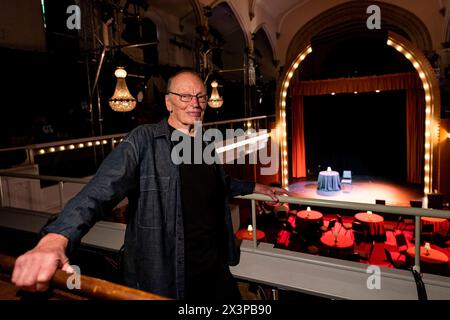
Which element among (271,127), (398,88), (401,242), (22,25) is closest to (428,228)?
(401,242)

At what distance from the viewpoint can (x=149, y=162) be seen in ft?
5.51

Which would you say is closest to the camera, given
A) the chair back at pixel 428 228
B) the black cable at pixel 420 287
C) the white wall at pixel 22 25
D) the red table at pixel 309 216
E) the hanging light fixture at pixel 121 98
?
the black cable at pixel 420 287

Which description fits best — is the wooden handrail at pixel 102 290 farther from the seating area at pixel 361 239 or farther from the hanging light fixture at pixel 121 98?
the seating area at pixel 361 239

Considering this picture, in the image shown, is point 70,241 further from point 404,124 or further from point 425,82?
point 404,124

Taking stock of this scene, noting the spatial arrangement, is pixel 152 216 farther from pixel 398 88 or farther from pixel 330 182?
pixel 398 88

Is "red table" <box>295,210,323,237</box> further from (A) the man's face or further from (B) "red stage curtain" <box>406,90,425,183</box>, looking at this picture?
(B) "red stage curtain" <box>406,90,425,183</box>

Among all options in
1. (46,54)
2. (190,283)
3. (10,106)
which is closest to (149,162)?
(190,283)

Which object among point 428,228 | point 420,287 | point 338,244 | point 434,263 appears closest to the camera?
point 420,287

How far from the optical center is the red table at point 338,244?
736cm

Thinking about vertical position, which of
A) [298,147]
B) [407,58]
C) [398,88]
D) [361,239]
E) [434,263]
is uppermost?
[407,58]

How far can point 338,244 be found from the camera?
7523mm

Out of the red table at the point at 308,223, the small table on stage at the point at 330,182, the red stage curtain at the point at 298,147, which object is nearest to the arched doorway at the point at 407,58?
the small table on stage at the point at 330,182

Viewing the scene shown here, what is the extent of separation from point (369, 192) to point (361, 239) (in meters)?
4.98

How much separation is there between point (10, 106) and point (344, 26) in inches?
596
